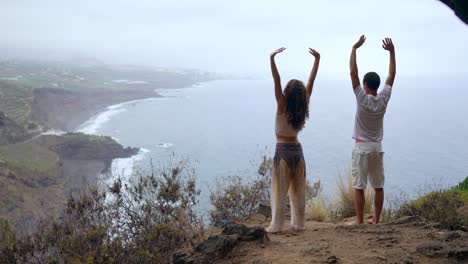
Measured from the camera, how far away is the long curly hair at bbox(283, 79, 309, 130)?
4512 millimetres

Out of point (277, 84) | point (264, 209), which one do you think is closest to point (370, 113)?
point (277, 84)

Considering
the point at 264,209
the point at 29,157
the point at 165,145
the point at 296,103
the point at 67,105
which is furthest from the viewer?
the point at 67,105

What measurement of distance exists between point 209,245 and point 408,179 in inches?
1446

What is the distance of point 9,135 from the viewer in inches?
1949

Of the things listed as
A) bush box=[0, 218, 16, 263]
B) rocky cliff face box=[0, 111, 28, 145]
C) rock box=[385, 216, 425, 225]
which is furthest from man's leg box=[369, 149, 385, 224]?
rocky cliff face box=[0, 111, 28, 145]

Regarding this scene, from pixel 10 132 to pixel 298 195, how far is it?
52.2 m

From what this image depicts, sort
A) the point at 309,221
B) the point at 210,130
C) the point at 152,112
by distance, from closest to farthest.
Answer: the point at 309,221
the point at 210,130
the point at 152,112

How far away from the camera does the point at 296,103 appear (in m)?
4.51

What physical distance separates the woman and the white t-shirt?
0.58 metres

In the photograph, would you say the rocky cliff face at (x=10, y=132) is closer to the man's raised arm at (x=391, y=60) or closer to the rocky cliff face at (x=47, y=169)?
the rocky cliff face at (x=47, y=169)

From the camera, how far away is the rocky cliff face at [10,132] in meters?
48.8

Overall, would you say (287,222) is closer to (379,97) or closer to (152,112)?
(379,97)

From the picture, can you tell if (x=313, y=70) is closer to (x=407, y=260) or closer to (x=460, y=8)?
(x=460, y=8)

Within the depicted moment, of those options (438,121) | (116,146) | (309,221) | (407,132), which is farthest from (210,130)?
(309,221)
